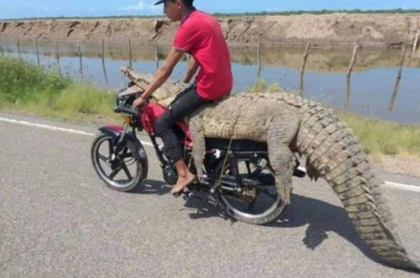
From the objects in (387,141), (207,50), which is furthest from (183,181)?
(387,141)

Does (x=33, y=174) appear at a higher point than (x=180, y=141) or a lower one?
lower

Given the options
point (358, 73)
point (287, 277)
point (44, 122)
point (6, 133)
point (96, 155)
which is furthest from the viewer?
point (358, 73)

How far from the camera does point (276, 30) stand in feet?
189

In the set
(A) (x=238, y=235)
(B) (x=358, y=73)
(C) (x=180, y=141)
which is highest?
(C) (x=180, y=141)

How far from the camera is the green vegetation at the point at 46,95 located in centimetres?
897

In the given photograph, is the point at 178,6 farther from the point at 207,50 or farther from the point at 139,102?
the point at 139,102

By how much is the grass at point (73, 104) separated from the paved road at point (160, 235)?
2.26 metres

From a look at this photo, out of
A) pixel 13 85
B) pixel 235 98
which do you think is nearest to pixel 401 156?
pixel 235 98

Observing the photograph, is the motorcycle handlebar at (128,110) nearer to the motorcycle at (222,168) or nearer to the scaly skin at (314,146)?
the motorcycle at (222,168)

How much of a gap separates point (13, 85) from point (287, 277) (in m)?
10.0

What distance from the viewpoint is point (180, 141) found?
407 cm

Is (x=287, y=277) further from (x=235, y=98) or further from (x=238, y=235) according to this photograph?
(x=235, y=98)

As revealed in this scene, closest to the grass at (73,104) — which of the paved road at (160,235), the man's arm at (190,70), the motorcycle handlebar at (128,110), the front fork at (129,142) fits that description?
the paved road at (160,235)

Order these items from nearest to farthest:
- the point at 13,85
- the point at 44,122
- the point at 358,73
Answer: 1. the point at 44,122
2. the point at 13,85
3. the point at 358,73
